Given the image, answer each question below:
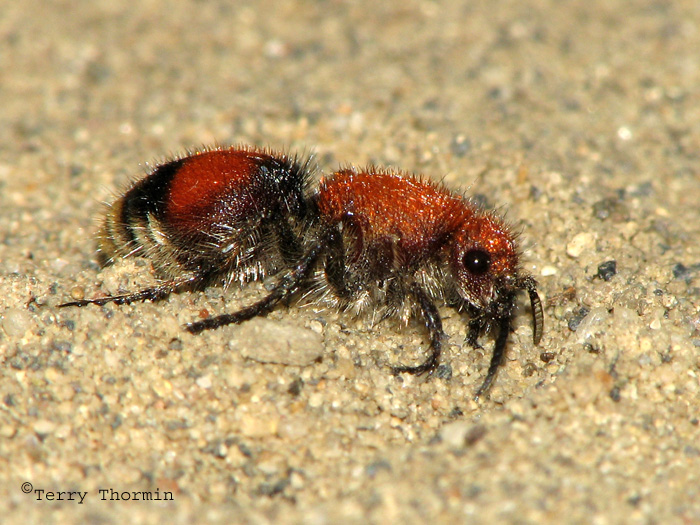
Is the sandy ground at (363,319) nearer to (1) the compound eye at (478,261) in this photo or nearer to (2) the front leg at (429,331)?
(2) the front leg at (429,331)

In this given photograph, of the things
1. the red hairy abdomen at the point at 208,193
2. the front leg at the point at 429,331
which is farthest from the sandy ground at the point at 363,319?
the red hairy abdomen at the point at 208,193

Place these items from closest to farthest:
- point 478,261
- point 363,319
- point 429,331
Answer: point 478,261 < point 429,331 < point 363,319

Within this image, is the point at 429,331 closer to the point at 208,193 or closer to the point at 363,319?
the point at 363,319

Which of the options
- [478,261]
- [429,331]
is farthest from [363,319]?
[478,261]

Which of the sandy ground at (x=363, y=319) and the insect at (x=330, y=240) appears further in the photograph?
the insect at (x=330, y=240)

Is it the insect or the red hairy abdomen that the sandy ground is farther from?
the red hairy abdomen

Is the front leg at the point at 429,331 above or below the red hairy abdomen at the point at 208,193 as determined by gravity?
below

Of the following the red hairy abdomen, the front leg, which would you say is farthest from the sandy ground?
the red hairy abdomen
